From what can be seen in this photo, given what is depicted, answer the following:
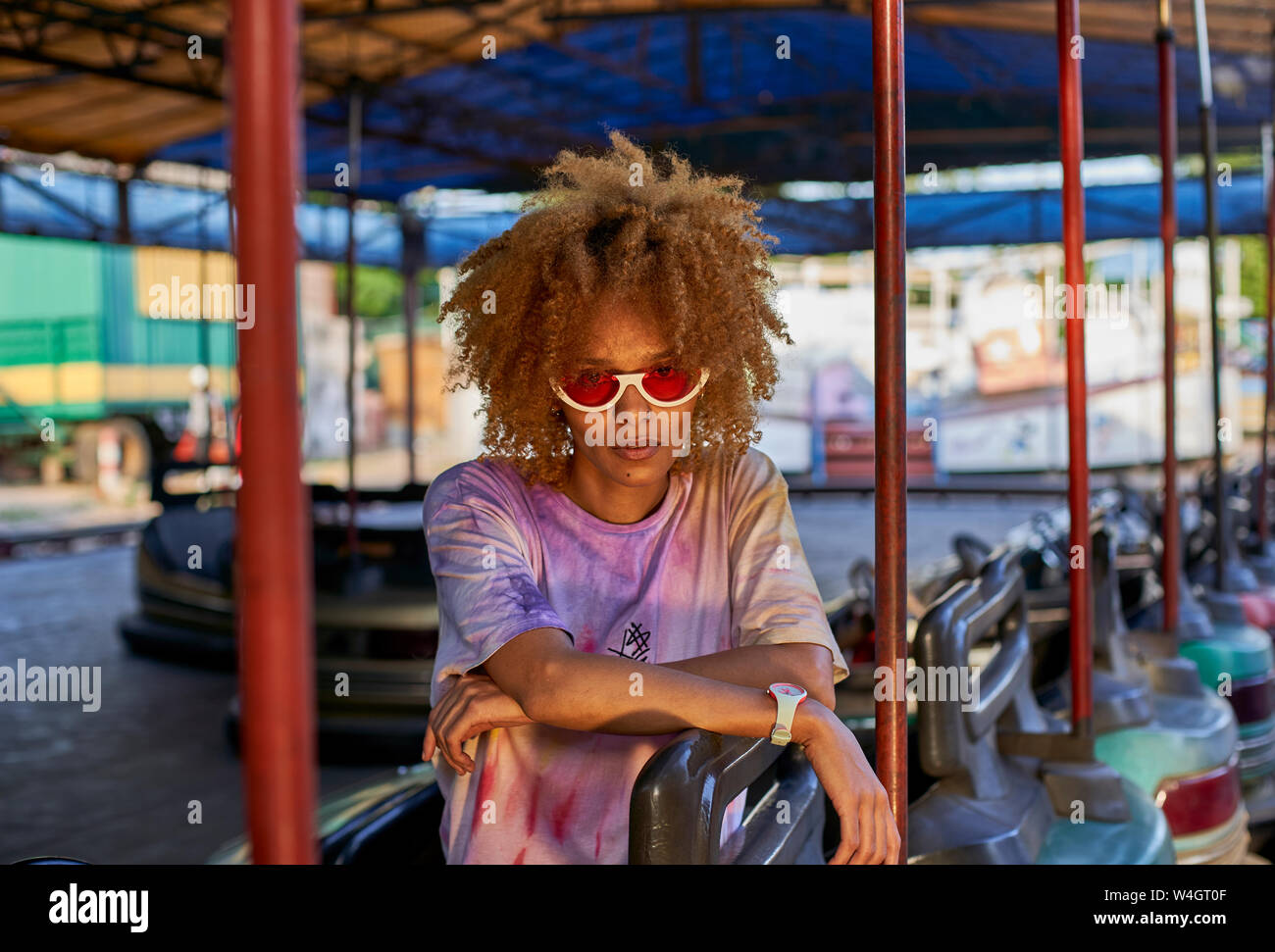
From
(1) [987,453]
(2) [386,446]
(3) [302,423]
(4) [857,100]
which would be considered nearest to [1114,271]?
(1) [987,453]

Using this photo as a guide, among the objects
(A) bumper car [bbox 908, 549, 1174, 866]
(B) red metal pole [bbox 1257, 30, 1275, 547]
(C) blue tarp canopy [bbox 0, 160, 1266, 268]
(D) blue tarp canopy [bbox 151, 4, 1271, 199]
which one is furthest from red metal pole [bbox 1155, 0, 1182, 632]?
(C) blue tarp canopy [bbox 0, 160, 1266, 268]

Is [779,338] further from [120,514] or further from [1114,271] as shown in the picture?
[1114,271]

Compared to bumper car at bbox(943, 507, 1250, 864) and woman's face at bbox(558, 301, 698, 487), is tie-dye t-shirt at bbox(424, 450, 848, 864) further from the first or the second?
bumper car at bbox(943, 507, 1250, 864)

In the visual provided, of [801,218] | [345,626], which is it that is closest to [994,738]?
[345,626]

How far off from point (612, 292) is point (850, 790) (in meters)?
0.55

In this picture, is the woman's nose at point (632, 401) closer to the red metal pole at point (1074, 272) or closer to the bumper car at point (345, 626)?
the red metal pole at point (1074, 272)

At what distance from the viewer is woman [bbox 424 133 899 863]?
104 cm

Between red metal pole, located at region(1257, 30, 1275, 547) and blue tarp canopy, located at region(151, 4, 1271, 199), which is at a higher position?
blue tarp canopy, located at region(151, 4, 1271, 199)

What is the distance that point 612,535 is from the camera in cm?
124

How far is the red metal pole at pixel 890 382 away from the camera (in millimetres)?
1093

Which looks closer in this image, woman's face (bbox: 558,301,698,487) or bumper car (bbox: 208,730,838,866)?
bumper car (bbox: 208,730,838,866)

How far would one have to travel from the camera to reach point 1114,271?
12.5 metres
